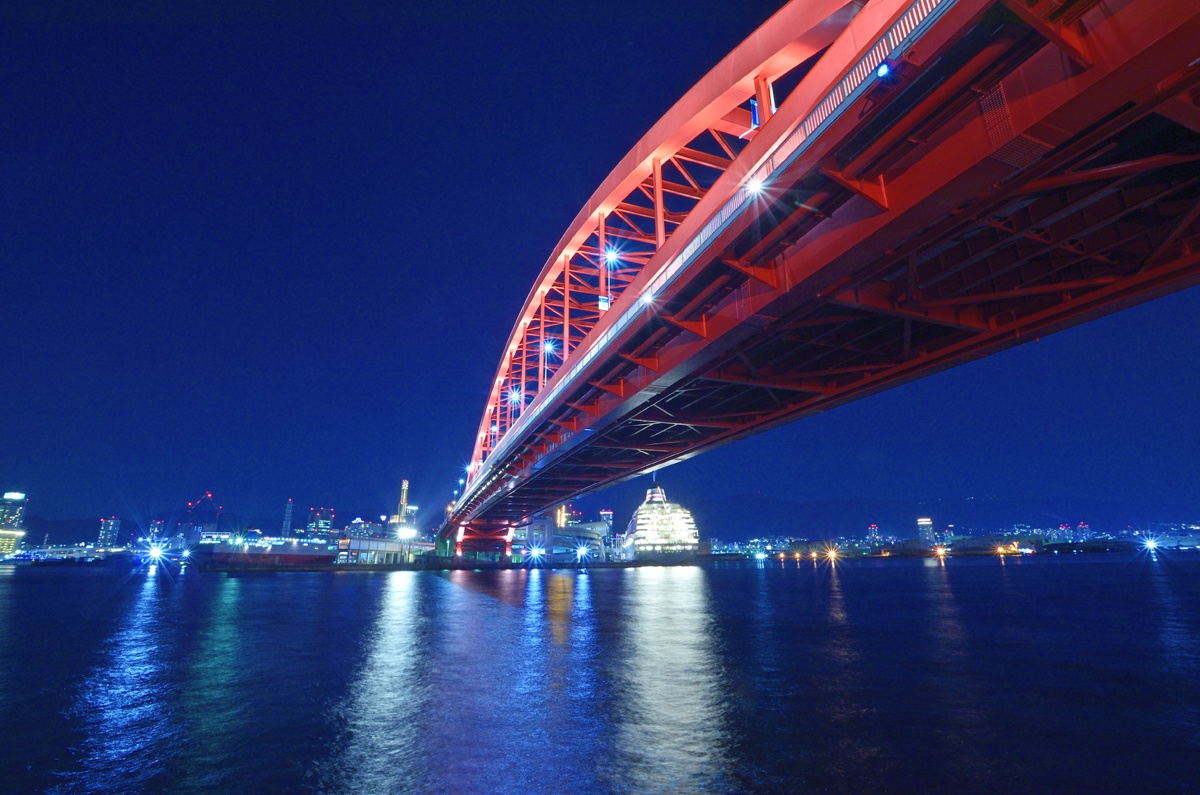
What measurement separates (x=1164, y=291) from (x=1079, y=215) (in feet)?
11.9

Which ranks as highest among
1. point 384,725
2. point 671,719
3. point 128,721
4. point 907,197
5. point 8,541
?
point 907,197

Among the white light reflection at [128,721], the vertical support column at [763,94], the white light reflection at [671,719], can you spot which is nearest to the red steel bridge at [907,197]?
the vertical support column at [763,94]

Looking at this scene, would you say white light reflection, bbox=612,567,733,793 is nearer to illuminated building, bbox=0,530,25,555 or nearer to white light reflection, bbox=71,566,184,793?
white light reflection, bbox=71,566,184,793

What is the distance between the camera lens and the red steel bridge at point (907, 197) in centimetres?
713

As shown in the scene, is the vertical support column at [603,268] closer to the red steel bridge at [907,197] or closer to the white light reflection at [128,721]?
the red steel bridge at [907,197]

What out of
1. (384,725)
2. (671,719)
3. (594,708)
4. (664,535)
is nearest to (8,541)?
(664,535)

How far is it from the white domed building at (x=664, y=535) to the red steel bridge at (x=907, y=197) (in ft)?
360

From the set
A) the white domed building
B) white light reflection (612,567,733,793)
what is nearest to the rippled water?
white light reflection (612,567,733,793)

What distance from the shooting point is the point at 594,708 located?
10078mm

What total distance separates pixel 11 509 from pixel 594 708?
284529mm

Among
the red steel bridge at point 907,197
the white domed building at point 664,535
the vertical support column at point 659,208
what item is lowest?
the white domed building at point 664,535

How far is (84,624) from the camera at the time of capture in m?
23.4

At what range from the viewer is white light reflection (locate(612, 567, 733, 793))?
7.00m

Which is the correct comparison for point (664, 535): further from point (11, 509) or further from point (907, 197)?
point (11, 509)
